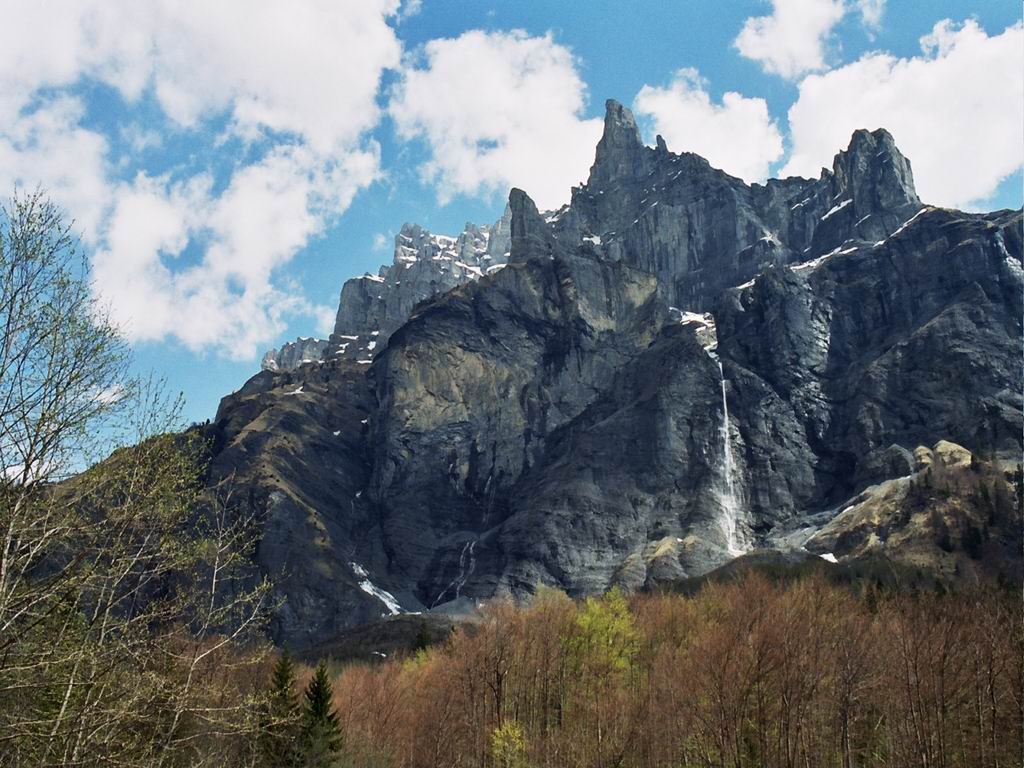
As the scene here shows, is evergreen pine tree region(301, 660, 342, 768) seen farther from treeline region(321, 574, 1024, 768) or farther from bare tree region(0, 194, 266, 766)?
bare tree region(0, 194, 266, 766)

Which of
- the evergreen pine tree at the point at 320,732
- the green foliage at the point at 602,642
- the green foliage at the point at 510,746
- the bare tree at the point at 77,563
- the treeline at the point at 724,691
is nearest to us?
the bare tree at the point at 77,563

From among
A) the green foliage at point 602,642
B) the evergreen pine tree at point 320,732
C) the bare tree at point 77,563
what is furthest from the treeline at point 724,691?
the bare tree at point 77,563

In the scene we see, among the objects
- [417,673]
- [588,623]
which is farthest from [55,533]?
[417,673]

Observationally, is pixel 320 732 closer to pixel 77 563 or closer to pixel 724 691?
pixel 724 691

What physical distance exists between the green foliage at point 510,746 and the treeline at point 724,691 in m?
0.20

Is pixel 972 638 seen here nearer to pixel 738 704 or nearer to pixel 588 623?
pixel 738 704

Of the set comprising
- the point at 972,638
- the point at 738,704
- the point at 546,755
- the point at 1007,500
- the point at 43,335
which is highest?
the point at 1007,500

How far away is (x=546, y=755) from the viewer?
2115 inches

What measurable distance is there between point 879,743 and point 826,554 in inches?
5374

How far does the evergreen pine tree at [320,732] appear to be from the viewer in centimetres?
5022

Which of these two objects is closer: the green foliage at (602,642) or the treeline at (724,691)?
the treeline at (724,691)

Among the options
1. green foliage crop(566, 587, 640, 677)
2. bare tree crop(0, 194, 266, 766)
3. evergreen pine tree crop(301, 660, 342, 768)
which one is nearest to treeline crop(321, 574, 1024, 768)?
green foliage crop(566, 587, 640, 677)

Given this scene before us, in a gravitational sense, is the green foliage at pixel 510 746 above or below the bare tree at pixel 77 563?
below

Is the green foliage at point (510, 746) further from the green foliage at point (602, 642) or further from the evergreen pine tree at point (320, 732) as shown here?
the green foliage at point (602, 642)
